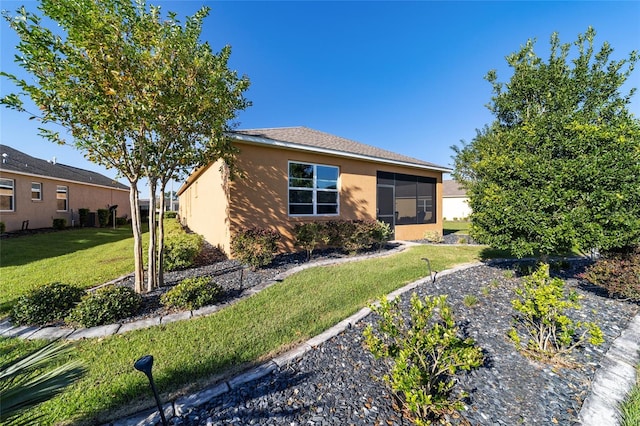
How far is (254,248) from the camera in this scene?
6.25m

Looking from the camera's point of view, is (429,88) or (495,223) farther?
(429,88)

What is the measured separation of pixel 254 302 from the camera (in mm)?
4402

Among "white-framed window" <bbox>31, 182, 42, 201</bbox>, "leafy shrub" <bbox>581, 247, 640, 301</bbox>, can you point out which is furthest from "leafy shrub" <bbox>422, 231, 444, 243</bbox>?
"white-framed window" <bbox>31, 182, 42, 201</bbox>

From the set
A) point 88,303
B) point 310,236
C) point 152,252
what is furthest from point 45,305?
point 310,236

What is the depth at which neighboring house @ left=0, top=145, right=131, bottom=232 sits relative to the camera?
12633 millimetres

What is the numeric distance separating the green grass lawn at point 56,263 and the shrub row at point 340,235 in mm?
4622

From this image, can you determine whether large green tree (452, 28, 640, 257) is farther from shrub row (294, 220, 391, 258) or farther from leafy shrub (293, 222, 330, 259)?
leafy shrub (293, 222, 330, 259)

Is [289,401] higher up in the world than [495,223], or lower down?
lower down

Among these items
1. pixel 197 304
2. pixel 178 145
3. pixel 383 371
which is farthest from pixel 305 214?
pixel 383 371

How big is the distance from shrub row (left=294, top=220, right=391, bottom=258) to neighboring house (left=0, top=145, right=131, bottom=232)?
51.2ft

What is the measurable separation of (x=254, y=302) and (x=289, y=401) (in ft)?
7.47

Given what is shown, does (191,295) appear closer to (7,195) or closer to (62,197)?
(7,195)

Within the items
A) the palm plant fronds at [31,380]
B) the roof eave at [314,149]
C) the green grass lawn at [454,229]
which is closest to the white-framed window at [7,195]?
the roof eave at [314,149]

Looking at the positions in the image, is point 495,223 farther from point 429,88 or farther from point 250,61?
point 429,88
